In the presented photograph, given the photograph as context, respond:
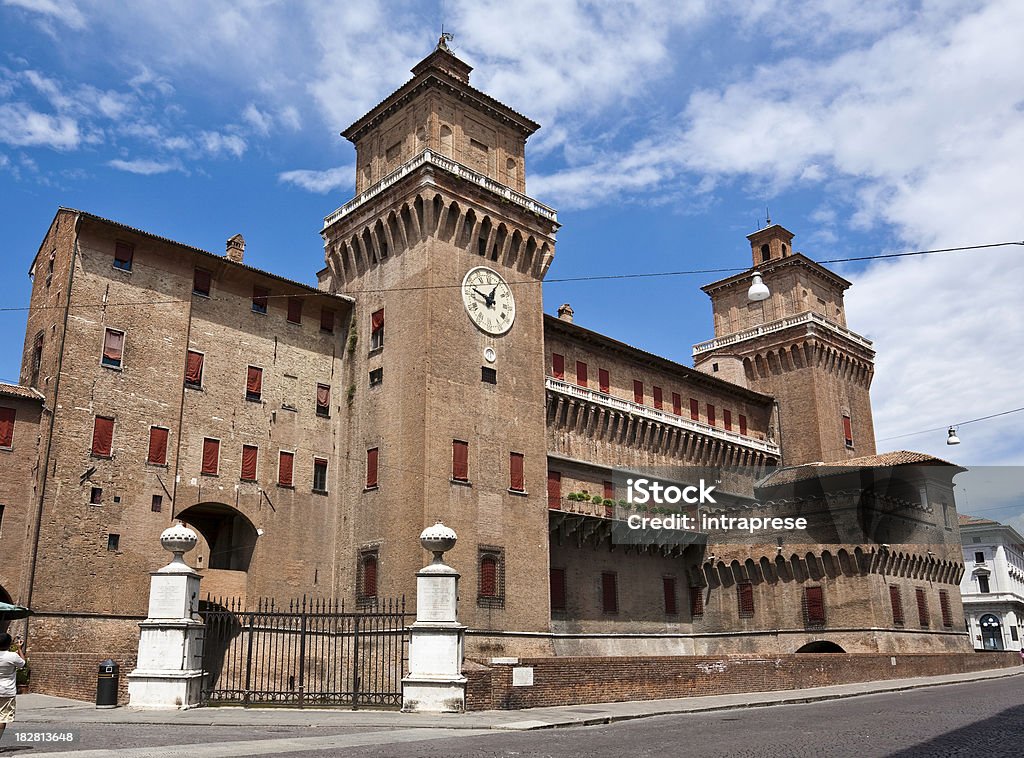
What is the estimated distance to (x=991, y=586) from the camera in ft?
256

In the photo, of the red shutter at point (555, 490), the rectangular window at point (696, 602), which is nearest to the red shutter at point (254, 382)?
the red shutter at point (555, 490)

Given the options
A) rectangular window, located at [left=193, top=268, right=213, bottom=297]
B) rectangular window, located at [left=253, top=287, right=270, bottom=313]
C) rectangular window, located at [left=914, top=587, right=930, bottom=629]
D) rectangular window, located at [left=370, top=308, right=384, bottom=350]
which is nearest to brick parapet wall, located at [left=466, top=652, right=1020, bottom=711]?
rectangular window, located at [left=914, top=587, right=930, bottom=629]

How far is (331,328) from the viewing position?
4006cm


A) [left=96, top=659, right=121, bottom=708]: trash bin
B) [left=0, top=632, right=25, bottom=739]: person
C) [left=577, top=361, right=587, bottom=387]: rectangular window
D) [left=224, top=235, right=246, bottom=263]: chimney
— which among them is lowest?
[left=96, top=659, right=121, bottom=708]: trash bin

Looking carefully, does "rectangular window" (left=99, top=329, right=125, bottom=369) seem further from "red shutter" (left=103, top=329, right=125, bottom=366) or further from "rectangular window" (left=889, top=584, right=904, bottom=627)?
"rectangular window" (left=889, top=584, right=904, bottom=627)

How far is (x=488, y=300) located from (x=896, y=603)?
2772 centimetres

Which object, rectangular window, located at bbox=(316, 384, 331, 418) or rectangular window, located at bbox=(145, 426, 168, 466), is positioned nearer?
rectangular window, located at bbox=(145, 426, 168, 466)

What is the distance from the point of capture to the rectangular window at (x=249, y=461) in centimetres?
3484

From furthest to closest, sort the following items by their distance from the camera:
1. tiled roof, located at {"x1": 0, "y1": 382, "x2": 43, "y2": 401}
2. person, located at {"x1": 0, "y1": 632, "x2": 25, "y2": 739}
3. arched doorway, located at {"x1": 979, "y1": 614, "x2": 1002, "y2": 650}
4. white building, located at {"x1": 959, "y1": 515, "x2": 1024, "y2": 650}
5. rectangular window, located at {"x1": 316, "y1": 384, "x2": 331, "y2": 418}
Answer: arched doorway, located at {"x1": 979, "y1": 614, "x2": 1002, "y2": 650} < white building, located at {"x1": 959, "y1": 515, "x2": 1024, "y2": 650} < rectangular window, located at {"x1": 316, "y1": 384, "x2": 331, "y2": 418} < tiled roof, located at {"x1": 0, "y1": 382, "x2": 43, "y2": 401} < person, located at {"x1": 0, "y1": 632, "x2": 25, "y2": 739}

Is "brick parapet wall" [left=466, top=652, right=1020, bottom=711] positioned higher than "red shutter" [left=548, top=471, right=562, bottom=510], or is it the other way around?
"red shutter" [left=548, top=471, right=562, bottom=510]

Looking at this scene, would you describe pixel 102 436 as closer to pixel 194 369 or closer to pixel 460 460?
pixel 194 369

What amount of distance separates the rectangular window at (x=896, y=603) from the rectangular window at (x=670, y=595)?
11.3 m

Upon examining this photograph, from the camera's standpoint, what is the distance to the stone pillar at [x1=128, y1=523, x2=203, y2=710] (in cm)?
2075

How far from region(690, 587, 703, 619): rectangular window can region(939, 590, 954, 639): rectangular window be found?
15199mm
